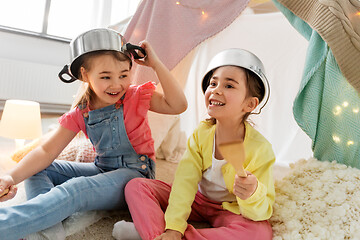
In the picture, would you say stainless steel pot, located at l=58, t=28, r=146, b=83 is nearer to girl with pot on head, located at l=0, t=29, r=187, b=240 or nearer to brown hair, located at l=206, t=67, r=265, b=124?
girl with pot on head, located at l=0, t=29, r=187, b=240

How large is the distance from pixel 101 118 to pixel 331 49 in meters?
0.74

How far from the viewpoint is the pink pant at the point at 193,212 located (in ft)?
2.82

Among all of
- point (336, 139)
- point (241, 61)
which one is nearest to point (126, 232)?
point (241, 61)

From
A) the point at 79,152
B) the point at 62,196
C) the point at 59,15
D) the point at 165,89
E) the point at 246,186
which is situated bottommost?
the point at 79,152

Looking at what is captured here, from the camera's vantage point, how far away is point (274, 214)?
0.96m

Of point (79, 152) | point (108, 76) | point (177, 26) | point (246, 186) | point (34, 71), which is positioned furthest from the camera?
point (34, 71)

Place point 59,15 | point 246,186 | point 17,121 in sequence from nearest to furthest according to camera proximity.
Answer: point 246,186 < point 17,121 < point 59,15

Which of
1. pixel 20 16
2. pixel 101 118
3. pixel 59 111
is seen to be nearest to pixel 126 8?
pixel 20 16

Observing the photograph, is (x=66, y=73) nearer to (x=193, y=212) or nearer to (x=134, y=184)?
(x=134, y=184)

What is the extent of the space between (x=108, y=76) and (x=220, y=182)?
46cm

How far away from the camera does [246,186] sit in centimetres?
77

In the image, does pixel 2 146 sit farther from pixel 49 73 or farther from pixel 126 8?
pixel 126 8

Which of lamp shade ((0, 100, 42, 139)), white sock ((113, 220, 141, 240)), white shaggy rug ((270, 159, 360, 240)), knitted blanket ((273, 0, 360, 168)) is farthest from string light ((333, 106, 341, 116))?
lamp shade ((0, 100, 42, 139))

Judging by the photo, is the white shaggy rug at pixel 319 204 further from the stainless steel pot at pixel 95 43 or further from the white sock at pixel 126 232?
the stainless steel pot at pixel 95 43
